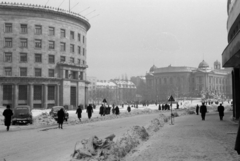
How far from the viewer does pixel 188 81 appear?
166125 mm

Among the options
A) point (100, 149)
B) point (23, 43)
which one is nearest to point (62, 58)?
point (23, 43)

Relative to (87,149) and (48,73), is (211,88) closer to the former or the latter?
(48,73)

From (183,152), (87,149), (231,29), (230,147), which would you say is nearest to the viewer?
(87,149)

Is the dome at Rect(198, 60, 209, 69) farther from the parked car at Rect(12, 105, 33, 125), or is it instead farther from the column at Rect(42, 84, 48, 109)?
the parked car at Rect(12, 105, 33, 125)

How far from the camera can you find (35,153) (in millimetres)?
11797

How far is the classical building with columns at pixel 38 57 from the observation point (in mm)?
56156

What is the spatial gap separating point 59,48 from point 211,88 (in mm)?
119810

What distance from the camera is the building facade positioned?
150 m

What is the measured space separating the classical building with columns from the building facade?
87.5m

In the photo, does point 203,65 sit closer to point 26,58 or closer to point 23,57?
point 26,58

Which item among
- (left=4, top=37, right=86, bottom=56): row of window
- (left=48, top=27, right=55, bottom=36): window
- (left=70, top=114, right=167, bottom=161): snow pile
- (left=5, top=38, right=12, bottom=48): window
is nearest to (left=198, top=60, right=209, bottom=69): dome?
(left=4, top=37, right=86, bottom=56): row of window

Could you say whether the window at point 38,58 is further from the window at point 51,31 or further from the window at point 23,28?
the window at point 23,28

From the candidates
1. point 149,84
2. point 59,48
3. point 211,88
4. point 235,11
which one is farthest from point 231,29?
point 149,84

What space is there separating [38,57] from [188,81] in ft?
392
